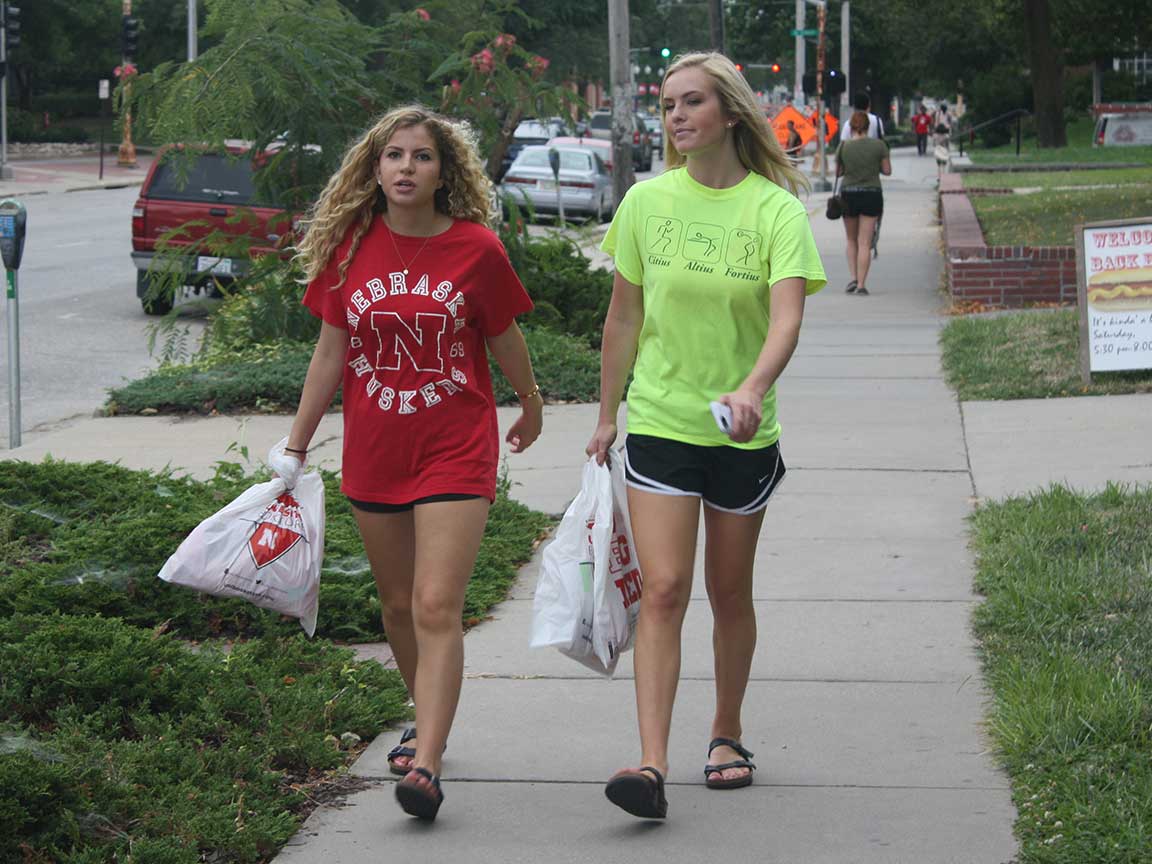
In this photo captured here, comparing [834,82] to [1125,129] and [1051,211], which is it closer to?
[1125,129]

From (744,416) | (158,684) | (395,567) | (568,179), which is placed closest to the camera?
(744,416)

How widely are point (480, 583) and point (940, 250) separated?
52.0 feet

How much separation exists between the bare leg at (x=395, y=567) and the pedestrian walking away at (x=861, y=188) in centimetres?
1273

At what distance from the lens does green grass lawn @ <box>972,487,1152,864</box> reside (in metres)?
4.04

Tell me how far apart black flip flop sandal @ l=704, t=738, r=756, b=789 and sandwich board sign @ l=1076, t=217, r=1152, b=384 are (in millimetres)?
6534

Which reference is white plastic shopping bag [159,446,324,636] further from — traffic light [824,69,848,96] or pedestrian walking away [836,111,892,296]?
traffic light [824,69,848,96]

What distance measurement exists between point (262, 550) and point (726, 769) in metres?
1.39

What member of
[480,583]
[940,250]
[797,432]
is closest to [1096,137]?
[940,250]

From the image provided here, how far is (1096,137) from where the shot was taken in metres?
51.8

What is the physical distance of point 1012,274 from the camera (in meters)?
14.5

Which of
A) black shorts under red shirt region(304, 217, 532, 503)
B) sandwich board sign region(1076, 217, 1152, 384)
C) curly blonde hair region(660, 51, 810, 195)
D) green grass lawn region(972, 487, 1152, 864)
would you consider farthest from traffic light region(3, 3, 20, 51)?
curly blonde hair region(660, 51, 810, 195)

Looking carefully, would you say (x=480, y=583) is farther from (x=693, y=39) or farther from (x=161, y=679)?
(x=693, y=39)

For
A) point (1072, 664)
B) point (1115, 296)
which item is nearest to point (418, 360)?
point (1072, 664)

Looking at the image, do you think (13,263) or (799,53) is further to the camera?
(799,53)
